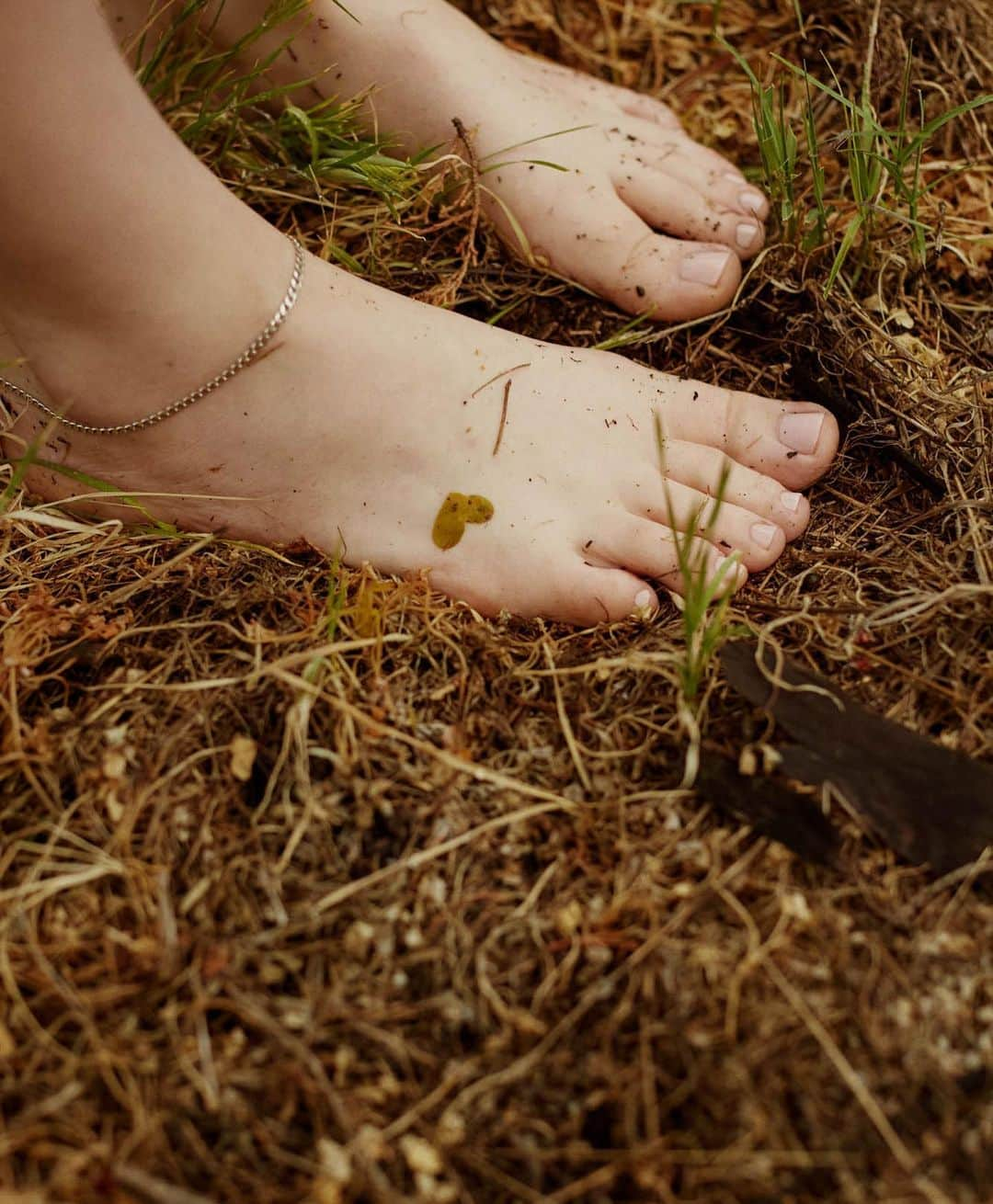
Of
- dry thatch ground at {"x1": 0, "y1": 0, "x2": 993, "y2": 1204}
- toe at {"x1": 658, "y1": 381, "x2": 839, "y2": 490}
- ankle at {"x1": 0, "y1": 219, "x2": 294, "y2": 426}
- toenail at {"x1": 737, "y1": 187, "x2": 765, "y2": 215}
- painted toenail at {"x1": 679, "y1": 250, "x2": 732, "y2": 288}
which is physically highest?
ankle at {"x1": 0, "y1": 219, "x2": 294, "y2": 426}

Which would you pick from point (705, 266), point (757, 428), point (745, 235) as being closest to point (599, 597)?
point (757, 428)

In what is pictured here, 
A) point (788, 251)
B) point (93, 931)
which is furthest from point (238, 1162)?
point (788, 251)

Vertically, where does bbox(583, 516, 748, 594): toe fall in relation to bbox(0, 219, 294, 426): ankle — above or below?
below

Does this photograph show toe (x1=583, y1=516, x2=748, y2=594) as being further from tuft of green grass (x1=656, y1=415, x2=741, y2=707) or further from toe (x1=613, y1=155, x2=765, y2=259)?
toe (x1=613, y1=155, x2=765, y2=259)

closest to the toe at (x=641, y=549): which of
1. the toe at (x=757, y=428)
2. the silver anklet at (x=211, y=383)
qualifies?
the toe at (x=757, y=428)

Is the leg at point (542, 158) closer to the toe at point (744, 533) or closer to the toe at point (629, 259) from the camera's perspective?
the toe at point (629, 259)

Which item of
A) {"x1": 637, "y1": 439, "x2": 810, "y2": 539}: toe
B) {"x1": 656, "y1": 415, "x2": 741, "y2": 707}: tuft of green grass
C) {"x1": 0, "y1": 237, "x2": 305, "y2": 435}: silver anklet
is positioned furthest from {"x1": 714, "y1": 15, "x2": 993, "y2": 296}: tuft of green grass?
{"x1": 0, "y1": 237, "x2": 305, "y2": 435}: silver anklet

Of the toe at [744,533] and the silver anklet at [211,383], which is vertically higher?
the silver anklet at [211,383]

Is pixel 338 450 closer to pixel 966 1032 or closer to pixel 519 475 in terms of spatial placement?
pixel 519 475
